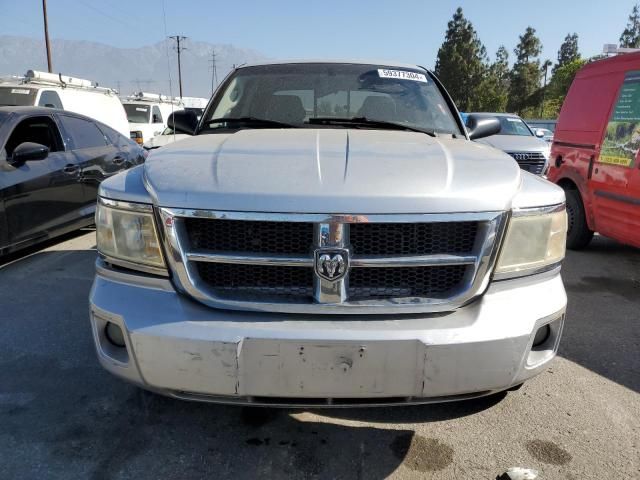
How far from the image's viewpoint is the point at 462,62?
5394 cm

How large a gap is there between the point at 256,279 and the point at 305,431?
2.82 ft

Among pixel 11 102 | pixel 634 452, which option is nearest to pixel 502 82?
pixel 11 102

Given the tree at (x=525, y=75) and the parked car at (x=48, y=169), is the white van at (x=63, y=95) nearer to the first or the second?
the parked car at (x=48, y=169)

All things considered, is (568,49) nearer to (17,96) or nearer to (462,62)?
(462,62)

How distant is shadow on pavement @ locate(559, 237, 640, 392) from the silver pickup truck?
142cm

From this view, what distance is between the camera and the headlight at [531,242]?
187 centimetres

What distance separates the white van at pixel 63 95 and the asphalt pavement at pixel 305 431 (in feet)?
23.8

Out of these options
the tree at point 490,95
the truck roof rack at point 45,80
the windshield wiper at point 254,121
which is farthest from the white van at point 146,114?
the tree at point 490,95

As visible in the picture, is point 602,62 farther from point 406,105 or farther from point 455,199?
point 455,199

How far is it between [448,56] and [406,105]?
188 ft

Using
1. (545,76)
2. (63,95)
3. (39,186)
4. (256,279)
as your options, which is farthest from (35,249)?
(545,76)

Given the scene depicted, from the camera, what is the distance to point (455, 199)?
1751 millimetres

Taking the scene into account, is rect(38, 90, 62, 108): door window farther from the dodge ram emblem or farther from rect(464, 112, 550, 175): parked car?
the dodge ram emblem

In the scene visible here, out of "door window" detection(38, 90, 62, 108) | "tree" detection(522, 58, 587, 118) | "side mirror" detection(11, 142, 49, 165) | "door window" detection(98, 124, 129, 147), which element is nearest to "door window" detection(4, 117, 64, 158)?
"side mirror" detection(11, 142, 49, 165)
